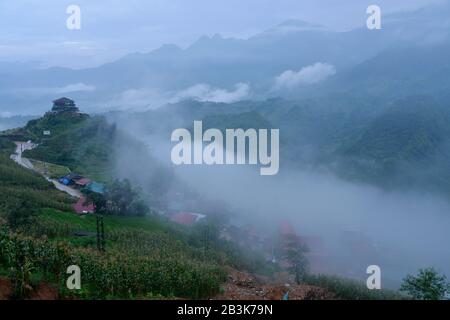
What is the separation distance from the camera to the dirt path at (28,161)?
3058 centimetres

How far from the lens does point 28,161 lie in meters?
36.5

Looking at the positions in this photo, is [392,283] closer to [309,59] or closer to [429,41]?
[309,59]

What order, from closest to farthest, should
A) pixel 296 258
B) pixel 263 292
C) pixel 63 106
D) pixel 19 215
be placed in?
1. pixel 263 292
2. pixel 19 215
3. pixel 296 258
4. pixel 63 106

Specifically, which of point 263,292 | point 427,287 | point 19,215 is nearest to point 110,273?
point 263,292

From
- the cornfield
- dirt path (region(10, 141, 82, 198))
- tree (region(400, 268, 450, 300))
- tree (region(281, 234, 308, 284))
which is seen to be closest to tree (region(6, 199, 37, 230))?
the cornfield

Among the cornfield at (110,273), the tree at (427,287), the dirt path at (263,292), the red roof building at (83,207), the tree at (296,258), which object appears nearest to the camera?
the cornfield at (110,273)

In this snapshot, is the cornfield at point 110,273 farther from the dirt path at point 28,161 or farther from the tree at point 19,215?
the dirt path at point 28,161

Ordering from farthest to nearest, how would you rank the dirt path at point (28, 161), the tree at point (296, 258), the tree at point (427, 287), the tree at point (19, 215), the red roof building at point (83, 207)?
the dirt path at point (28, 161)
the red roof building at point (83, 207)
the tree at point (296, 258)
the tree at point (19, 215)
the tree at point (427, 287)

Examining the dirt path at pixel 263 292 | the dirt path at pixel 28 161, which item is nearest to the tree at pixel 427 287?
the dirt path at pixel 263 292

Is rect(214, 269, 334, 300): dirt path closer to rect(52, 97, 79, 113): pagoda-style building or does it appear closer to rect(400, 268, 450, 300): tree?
rect(400, 268, 450, 300): tree

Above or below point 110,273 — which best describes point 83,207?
above

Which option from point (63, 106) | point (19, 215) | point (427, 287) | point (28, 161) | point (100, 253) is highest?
point (63, 106)

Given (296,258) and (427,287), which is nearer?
(427,287)

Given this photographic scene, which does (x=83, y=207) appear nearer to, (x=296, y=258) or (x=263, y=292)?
(x=296, y=258)
